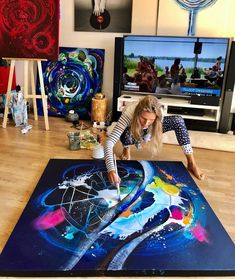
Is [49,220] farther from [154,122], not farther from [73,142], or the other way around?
[73,142]

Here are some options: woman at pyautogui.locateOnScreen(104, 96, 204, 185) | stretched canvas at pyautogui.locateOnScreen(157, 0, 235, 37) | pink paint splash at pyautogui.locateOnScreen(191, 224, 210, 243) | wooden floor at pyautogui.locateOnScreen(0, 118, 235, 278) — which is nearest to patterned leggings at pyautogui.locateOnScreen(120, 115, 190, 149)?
woman at pyautogui.locateOnScreen(104, 96, 204, 185)

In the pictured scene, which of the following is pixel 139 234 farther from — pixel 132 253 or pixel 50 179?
pixel 50 179

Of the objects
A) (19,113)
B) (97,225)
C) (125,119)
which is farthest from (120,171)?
(19,113)

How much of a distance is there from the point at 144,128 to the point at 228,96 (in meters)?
1.46

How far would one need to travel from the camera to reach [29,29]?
2857 millimetres

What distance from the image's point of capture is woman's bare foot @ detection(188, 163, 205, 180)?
211 centimetres

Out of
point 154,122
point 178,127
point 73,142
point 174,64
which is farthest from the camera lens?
point 174,64

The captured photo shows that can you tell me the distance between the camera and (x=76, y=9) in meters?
3.33

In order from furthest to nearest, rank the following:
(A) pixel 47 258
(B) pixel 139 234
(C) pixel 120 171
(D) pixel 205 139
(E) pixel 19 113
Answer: (E) pixel 19 113
(D) pixel 205 139
(C) pixel 120 171
(B) pixel 139 234
(A) pixel 47 258

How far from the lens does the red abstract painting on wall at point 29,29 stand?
282cm

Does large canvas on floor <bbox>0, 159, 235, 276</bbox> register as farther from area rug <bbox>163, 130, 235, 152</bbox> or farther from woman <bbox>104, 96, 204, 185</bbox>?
area rug <bbox>163, 130, 235, 152</bbox>

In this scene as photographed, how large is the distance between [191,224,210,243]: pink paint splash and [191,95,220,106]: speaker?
1.77 m

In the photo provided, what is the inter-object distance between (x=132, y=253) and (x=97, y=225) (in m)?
0.26

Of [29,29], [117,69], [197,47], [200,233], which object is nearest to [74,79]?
[117,69]
